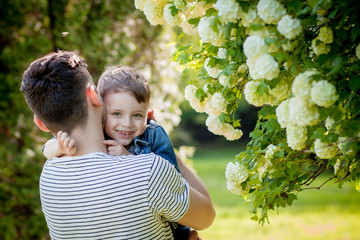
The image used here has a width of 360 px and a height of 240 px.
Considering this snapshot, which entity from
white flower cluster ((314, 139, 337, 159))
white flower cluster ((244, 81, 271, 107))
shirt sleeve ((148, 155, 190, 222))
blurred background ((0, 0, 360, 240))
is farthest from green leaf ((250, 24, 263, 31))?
blurred background ((0, 0, 360, 240))

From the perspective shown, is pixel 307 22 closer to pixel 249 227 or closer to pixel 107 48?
pixel 107 48

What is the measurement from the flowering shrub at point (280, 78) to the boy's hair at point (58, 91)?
1.56 ft

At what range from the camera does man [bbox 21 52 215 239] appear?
174 cm

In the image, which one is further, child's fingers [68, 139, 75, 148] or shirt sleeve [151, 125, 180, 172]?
shirt sleeve [151, 125, 180, 172]

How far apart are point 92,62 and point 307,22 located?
3.49 metres

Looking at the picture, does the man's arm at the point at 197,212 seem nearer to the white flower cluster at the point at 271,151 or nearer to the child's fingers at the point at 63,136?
the white flower cluster at the point at 271,151

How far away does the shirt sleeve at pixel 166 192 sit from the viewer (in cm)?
172

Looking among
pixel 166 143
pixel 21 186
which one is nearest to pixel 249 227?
pixel 21 186

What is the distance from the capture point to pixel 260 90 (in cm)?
162

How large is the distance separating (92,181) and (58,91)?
1.38ft

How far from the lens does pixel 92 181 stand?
5.82ft

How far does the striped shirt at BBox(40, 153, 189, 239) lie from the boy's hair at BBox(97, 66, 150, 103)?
0.60 m

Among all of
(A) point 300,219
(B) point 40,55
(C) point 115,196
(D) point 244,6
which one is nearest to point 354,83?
(D) point 244,6

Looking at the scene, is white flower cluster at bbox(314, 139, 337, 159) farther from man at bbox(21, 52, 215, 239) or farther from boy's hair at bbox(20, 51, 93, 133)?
boy's hair at bbox(20, 51, 93, 133)
